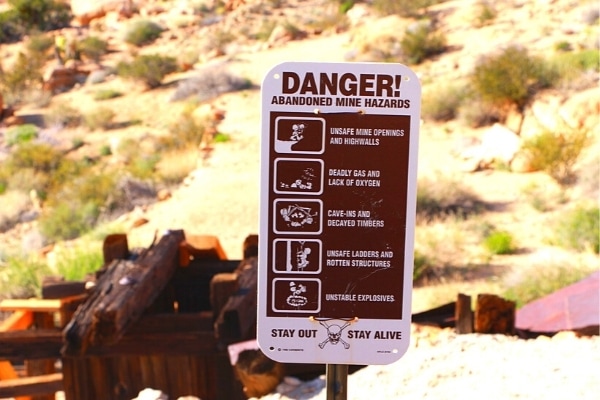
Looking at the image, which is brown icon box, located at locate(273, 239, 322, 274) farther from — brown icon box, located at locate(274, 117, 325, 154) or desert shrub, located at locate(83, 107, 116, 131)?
desert shrub, located at locate(83, 107, 116, 131)

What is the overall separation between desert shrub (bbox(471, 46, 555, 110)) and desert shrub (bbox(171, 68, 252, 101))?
313 inches

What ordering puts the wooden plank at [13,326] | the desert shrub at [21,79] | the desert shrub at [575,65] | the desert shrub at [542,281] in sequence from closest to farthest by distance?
1. the wooden plank at [13,326]
2. the desert shrub at [542,281]
3. the desert shrub at [575,65]
4. the desert shrub at [21,79]

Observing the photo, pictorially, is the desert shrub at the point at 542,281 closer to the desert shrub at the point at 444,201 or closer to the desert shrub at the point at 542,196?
the desert shrub at the point at 542,196

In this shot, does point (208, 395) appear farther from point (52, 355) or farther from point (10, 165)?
point (10, 165)

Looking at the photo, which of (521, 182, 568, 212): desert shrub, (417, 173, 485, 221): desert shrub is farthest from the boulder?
(417, 173, 485, 221): desert shrub

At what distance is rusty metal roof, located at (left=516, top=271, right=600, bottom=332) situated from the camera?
17.1 feet

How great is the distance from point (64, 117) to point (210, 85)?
4524 millimetres

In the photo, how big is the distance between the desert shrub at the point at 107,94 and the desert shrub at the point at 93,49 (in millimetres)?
5336

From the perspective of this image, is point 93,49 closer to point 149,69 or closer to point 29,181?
point 149,69

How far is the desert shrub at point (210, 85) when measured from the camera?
74.4ft

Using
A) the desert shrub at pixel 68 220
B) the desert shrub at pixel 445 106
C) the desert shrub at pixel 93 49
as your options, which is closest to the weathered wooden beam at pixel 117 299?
the desert shrub at pixel 68 220

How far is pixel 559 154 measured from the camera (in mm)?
13250

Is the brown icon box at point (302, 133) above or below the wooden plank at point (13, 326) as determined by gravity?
above

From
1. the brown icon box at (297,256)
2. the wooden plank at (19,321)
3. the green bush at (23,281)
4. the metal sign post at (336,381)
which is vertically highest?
the brown icon box at (297,256)
